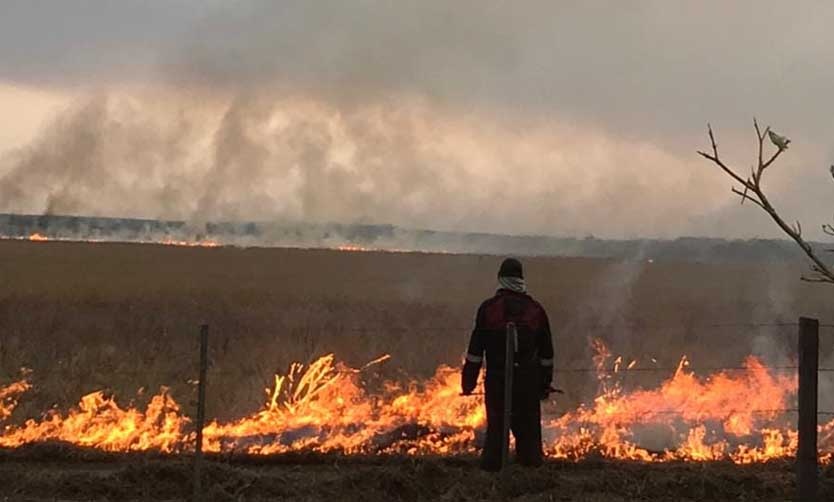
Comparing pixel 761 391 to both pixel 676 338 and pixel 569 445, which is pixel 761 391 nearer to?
pixel 569 445

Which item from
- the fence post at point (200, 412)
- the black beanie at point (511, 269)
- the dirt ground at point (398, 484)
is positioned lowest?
the dirt ground at point (398, 484)

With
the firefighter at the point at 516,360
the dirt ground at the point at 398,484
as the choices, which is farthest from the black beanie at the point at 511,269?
the dirt ground at the point at 398,484

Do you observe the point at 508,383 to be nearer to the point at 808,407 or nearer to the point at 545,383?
the point at 545,383

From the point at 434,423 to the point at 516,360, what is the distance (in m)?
2.47

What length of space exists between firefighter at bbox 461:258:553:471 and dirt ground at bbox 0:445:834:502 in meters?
0.30

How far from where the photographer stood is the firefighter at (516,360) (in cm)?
823

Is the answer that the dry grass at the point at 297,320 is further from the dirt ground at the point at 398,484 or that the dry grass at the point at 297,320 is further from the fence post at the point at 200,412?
the fence post at the point at 200,412

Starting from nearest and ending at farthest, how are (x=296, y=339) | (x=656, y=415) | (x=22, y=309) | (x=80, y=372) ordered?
1. (x=656, y=415)
2. (x=80, y=372)
3. (x=296, y=339)
4. (x=22, y=309)

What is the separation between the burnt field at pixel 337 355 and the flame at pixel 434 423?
112 millimetres

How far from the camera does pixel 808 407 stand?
23.9 feet

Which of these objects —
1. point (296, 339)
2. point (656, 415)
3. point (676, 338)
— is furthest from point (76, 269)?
point (656, 415)

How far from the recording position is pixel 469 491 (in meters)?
7.77

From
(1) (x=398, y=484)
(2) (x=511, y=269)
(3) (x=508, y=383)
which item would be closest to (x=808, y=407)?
(3) (x=508, y=383)

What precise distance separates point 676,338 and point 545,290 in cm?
1262
